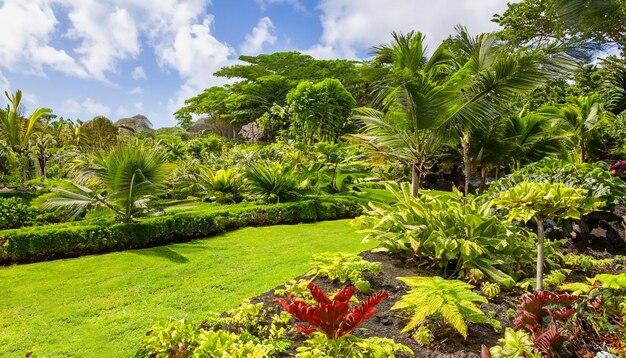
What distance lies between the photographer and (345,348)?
2.29 meters

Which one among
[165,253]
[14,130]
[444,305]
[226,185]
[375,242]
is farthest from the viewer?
[14,130]

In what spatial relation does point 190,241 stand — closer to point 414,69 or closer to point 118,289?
point 118,289

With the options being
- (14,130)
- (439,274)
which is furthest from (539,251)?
(14,130)

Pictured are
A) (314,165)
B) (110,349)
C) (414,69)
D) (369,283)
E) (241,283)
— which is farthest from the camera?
(314,165)

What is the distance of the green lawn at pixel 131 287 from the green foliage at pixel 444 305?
1.71 meters

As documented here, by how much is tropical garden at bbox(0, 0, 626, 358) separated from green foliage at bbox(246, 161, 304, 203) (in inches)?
1.6

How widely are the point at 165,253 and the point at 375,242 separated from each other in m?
3.34

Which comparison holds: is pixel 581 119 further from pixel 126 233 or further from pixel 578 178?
pixel 126 233

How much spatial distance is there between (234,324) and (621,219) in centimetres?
522

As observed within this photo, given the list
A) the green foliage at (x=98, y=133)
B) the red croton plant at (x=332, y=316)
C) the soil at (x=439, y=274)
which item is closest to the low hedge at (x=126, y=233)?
the soil at (x=439, y=274)

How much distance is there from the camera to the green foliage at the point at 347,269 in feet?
11.6

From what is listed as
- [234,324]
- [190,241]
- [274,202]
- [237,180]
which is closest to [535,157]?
[274,202]

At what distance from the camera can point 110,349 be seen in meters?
3.07

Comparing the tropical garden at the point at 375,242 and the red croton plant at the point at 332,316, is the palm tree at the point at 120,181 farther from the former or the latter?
the red croton plant at the point at 332,316
